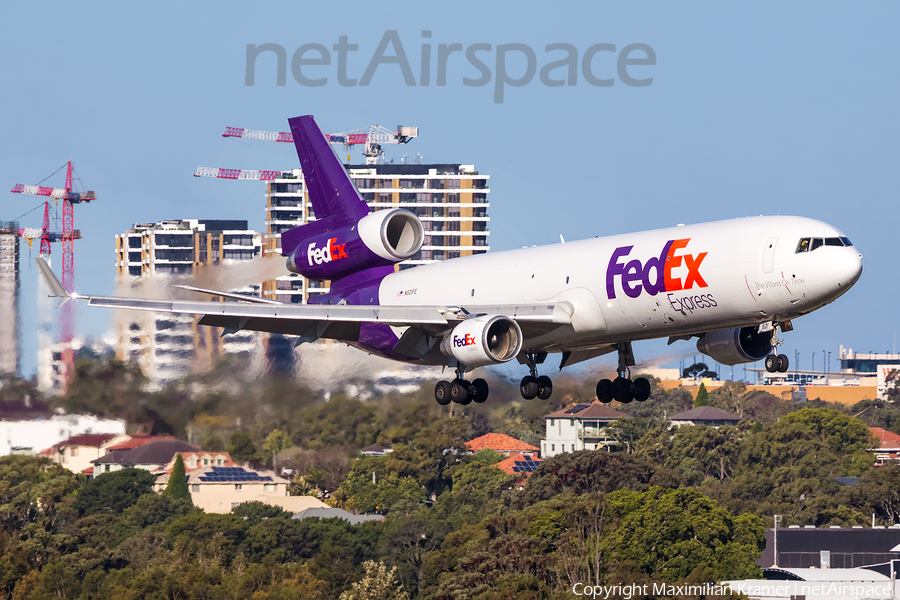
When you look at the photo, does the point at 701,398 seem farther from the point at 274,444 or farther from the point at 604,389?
the point at 604,389

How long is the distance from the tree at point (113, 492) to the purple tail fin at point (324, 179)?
69.3m

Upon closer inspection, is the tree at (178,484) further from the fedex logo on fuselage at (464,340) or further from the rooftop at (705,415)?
the rooftop at (705,415)

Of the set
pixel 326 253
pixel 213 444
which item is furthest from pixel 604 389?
pixel 213 444

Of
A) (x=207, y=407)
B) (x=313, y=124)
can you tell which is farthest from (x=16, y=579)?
(x=313, y=124)

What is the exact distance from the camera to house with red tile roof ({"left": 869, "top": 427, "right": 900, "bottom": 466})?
151 metres

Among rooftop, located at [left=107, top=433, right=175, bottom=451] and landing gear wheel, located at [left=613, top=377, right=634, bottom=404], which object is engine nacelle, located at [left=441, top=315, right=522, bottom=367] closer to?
landing gear wheel, located at [left=613, top=377, right=634, bottom=404]

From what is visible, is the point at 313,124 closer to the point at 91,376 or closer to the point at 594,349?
the point at 594,349

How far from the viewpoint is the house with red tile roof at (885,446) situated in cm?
15076

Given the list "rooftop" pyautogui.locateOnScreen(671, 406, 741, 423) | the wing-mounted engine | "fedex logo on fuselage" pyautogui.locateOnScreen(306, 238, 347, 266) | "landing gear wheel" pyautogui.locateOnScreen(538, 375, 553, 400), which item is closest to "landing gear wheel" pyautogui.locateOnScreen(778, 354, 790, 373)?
"landing gear wheel" pyautogui.locateOnScreen(538, 375, 553, 400)

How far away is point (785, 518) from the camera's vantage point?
386ft

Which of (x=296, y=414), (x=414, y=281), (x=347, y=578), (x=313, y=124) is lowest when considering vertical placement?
(x=347, y=578)

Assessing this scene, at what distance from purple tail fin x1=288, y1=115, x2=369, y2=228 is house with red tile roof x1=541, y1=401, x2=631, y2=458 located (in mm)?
102643

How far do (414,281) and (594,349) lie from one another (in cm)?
650

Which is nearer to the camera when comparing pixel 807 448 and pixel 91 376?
pixel 91 376
